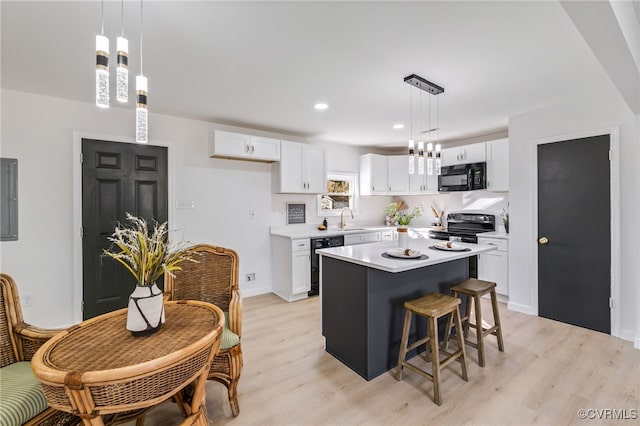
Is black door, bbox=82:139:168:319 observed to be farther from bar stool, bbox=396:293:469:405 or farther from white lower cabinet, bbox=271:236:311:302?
bar stool, bbox=396:293:469:405

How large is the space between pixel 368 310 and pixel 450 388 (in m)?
0.78

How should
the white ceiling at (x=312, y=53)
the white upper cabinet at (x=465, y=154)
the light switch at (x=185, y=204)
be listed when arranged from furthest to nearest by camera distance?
1. the white upper cabinet at (x=465, y=154)
2. the light switch at (x=185, y=204)
3. the white ceiling at (x=312, y=53)

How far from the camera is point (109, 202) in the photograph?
10.6 feet

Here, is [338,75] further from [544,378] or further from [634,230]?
[634,230]

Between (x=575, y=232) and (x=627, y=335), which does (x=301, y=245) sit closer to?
(x=575, y=232)

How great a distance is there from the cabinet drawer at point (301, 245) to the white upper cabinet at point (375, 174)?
1822 millimetres

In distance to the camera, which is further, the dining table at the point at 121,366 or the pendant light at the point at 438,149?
the pendant light at the point at 438,149

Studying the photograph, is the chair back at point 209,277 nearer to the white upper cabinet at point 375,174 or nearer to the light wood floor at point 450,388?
the light wood floor at point 450,388

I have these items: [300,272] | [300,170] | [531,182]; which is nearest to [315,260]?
[300,272]

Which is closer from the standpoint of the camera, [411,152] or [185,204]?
[411,152]

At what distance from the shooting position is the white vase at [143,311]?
1.33m

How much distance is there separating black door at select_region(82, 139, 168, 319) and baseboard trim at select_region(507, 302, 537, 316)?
4524mm

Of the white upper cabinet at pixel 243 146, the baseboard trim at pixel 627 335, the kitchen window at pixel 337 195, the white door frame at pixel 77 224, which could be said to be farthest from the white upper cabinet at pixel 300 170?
the baseboard trim at pixel 627 335

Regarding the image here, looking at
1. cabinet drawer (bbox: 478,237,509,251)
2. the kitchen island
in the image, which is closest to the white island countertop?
the kitchen island
